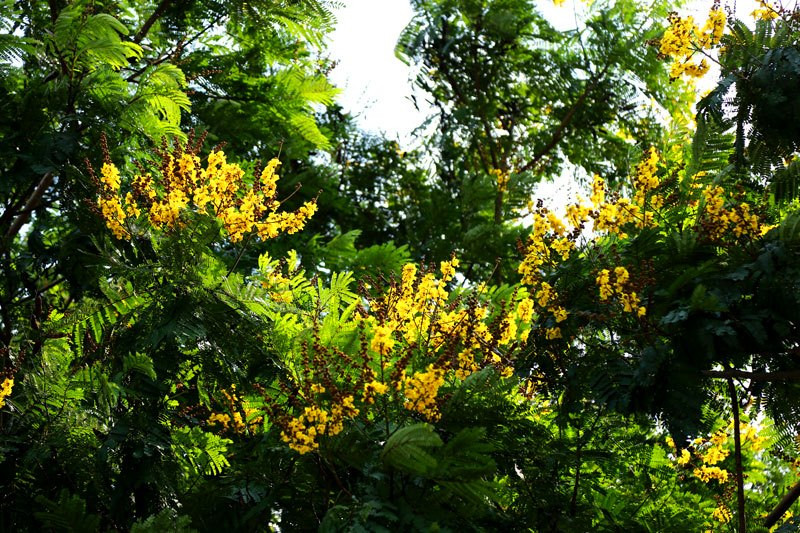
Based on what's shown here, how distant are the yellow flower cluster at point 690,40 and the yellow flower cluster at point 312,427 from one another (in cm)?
215

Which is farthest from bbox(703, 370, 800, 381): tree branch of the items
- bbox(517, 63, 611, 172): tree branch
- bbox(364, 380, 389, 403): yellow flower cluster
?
bbox(517, 63, 611, 172): tree branch

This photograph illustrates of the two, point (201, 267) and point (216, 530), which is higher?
point (201, 267)

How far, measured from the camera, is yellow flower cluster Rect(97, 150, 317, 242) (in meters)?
3.63

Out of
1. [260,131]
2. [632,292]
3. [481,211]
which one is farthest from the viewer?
[481,211]

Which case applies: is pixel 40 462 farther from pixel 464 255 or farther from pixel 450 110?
pixel 450 110

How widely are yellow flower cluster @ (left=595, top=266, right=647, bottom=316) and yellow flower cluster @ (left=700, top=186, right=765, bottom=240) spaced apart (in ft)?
1.25

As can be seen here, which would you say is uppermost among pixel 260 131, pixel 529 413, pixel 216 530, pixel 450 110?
pixel 450 110

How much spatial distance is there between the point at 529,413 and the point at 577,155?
6.50m

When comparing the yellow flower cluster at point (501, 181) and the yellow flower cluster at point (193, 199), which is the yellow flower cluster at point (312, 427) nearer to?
the yellow flower cluster at point (193, 199)

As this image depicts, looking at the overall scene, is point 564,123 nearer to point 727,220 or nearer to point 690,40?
point 690,40

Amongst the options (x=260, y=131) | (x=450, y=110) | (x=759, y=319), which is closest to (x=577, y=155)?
(x=450, y=110)

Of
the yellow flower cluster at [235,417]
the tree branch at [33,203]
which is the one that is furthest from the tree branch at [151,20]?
the yellow flower cluster at [235,417]

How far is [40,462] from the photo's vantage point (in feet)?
12.3

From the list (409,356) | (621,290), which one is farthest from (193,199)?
(621,290)
